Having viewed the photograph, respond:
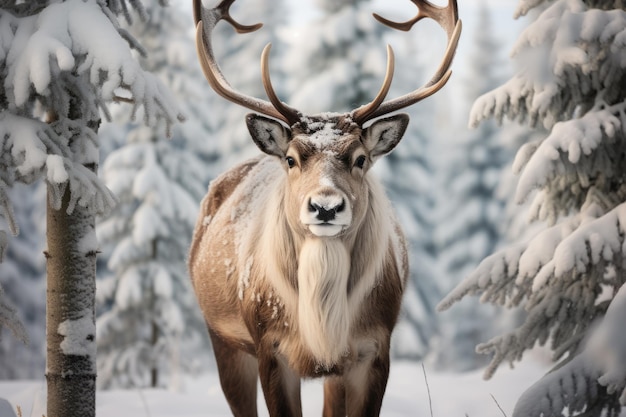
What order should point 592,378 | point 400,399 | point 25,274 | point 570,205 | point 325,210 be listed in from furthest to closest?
point 25,274 → point 400,399 → point 570,205 → point 592,378 → point 325,210

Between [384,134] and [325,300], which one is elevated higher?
[384,134]

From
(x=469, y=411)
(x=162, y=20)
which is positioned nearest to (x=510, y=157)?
(x=162, y=20)

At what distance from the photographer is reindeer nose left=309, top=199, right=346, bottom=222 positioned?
4.55 meters

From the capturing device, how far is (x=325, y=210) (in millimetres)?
4559

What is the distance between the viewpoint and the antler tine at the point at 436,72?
5.19m

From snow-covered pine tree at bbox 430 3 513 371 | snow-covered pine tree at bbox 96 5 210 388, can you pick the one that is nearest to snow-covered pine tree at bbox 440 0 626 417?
snow-covered pine tree at bbox 96 5 210 388

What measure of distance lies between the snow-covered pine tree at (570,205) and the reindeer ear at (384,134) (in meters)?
1.02

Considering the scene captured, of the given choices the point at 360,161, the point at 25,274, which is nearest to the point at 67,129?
the point at 360,161

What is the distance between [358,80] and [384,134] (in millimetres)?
10336

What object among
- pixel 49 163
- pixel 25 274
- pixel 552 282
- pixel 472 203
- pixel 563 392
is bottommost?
pixel 563 392

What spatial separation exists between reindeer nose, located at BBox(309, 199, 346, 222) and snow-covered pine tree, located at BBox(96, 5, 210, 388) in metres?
10.1

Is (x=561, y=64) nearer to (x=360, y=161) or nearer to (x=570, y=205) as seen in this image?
(x=570, y=205)

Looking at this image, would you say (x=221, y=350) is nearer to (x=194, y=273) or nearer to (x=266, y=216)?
(x=194, y=273)

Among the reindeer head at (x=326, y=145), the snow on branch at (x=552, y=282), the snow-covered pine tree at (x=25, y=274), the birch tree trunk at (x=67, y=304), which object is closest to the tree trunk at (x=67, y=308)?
the birch tree trunk at (x=67, y=304)
